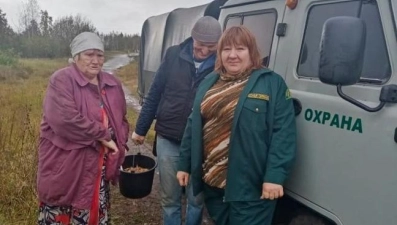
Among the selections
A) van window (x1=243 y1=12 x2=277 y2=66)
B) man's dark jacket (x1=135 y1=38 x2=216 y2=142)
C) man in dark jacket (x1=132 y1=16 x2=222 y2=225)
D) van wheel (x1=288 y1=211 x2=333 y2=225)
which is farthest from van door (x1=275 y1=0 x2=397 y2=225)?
man's dark jacket (x1=135 y1=38 x2=216 y2=142)

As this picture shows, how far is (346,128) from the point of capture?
2014mm

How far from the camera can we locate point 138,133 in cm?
333

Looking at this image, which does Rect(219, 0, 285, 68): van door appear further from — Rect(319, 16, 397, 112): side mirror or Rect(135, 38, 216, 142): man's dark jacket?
Rect(319, 16, 397, 112): side mirror

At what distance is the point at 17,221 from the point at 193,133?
2289 millimetres

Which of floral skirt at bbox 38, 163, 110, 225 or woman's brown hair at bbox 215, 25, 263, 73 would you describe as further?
floral skirt at bbox 38, 163, 110, 225

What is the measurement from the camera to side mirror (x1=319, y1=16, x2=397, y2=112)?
68.6 inches

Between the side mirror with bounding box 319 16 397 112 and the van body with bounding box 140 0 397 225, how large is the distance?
0.07 meters

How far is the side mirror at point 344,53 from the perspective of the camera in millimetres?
1742

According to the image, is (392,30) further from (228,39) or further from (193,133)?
(193,133)

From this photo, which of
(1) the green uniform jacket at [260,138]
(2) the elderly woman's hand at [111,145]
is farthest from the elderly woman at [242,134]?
(2) the elderly woman's hand at [111,145]

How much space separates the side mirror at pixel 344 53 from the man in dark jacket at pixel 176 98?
1.20 meters

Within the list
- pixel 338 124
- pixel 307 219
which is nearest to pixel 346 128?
pixel 338 124

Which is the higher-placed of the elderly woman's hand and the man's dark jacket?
the man's dark jacket

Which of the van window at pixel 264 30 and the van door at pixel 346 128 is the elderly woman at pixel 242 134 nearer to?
the van door at pixel 346 128
